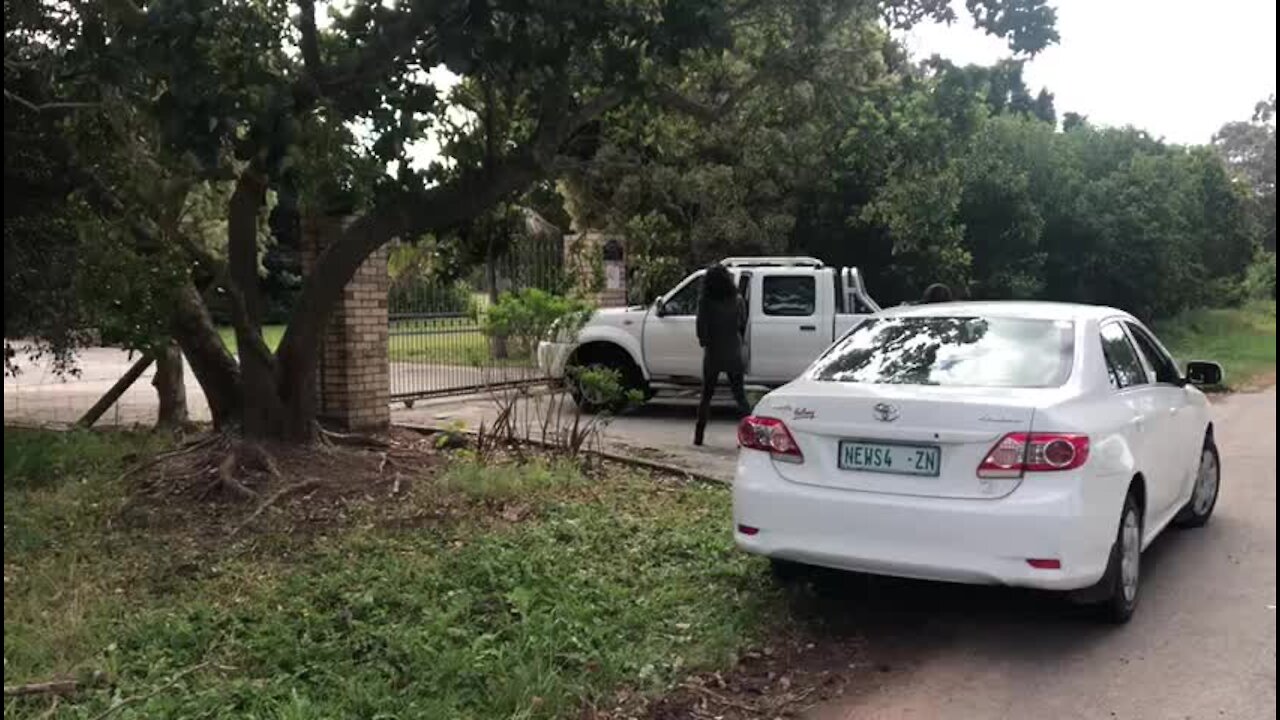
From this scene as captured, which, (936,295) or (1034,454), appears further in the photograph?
(936,295)

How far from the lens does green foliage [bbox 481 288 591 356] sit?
8.98 m

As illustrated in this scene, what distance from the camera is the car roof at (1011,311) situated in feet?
19.6

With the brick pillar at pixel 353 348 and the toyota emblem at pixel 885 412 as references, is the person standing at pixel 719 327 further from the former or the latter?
the toyota emblem at pixel 885 412

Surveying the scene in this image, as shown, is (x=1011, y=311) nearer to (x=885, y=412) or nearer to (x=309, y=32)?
(x=885, y=412)

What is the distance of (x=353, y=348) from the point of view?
10.2 metres

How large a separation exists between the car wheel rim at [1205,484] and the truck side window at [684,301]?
6.61 m

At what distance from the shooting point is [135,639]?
15.5 ft

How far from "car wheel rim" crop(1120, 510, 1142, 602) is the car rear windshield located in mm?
777

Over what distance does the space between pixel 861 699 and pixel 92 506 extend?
A: 16.2 ft

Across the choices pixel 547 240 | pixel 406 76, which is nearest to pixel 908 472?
pixel 406 76

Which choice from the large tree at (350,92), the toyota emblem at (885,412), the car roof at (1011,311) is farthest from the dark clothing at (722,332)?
the toyota emblem at (885,412)

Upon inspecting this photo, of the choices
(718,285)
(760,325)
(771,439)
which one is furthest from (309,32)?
(760,325)

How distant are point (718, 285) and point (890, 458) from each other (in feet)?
18.1

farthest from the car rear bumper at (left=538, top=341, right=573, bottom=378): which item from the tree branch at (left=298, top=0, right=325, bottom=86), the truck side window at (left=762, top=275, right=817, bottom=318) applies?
the truck side window at (left=762, top=275, right=817, bottom=318)
